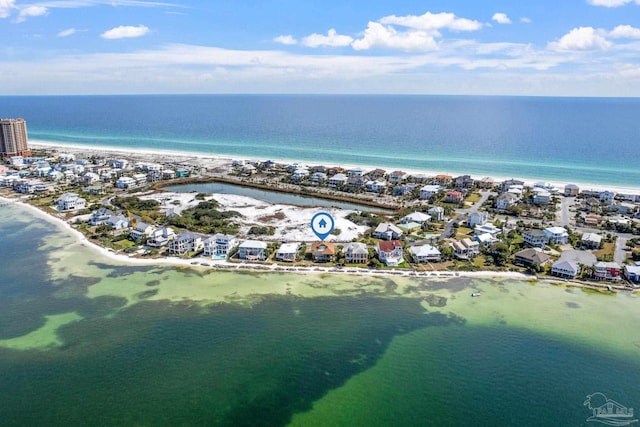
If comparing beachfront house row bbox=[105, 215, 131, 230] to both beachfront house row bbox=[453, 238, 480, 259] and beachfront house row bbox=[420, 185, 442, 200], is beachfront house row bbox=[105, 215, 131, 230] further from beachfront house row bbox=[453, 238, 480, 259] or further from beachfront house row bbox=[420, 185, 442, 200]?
beachfront house row bbox=[420, 185, 442, 200]

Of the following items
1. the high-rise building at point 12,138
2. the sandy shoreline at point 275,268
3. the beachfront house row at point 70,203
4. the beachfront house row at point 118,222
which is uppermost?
the high-rise building at point 12,138

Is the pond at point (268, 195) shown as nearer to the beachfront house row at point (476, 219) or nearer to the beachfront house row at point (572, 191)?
the beachfront house row at point (476, 219)

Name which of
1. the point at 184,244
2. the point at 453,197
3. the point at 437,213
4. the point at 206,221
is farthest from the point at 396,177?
the point at 184,244

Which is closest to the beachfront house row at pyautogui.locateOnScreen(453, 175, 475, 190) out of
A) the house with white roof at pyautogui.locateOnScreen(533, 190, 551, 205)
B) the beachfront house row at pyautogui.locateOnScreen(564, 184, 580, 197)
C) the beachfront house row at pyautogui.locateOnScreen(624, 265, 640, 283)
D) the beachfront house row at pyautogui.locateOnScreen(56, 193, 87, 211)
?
the house with white roof at pyautogui.locateOnScreen(533, 190, 551, 205)

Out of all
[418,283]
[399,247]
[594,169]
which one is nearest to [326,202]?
[399,247]

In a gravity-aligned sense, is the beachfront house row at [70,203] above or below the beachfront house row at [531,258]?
above

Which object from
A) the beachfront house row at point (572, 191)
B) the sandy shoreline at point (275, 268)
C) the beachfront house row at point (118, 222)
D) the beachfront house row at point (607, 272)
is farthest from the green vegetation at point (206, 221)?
the beachfront house row at point (572, 191)
